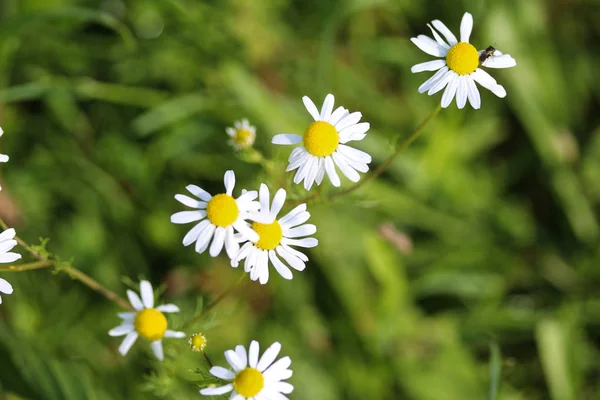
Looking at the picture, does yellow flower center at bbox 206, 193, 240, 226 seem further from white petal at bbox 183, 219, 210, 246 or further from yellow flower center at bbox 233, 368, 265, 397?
yellow flower center at bbox 233, 368, 265, 397

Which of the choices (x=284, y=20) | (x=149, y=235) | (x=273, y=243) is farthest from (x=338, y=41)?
(x=273, y=243)

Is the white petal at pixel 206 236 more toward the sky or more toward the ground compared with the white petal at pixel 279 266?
more toward the sky

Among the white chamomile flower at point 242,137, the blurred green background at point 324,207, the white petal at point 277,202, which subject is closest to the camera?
the white petal at point 277,202

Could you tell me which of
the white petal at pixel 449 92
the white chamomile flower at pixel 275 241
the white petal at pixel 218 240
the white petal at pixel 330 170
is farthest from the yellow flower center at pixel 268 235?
the white petal at pixel 449 92

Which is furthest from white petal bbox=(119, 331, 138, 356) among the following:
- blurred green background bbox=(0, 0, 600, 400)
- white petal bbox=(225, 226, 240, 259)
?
blurred green background bbox=(0, 0, 600, 400)

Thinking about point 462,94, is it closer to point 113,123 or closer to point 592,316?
point 592,316

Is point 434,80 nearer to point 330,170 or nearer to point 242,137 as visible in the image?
point 330,170

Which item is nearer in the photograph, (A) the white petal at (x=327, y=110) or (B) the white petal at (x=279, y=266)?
(B) the white petal at (x=279, y=266)

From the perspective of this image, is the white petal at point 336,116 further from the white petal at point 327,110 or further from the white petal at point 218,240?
the white petal at point 218,240

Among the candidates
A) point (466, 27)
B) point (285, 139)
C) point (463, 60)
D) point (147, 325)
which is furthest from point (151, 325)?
point (466, 27)
